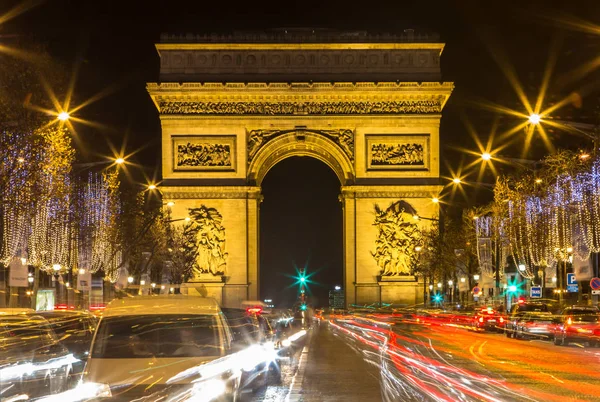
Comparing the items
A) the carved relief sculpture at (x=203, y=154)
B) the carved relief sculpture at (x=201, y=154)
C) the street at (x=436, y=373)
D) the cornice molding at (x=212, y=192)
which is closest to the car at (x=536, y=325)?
the street at (x=436, y=373)

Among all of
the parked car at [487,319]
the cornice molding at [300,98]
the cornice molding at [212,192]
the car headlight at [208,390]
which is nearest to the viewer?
the car headlight at [208,390]

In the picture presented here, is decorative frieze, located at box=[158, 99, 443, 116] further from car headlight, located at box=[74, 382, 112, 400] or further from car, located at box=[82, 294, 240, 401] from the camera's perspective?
A: car headlight, located at box=[74, 382, 112, 400]

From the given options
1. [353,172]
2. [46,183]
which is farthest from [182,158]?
[46,183]

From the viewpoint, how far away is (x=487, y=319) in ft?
154

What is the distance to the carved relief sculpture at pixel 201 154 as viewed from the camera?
6625 centimetres

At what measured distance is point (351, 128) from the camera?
67125 mm

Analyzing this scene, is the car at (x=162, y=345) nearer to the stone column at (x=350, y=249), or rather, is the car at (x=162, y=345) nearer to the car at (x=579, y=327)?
the car at (x=579, y=327)

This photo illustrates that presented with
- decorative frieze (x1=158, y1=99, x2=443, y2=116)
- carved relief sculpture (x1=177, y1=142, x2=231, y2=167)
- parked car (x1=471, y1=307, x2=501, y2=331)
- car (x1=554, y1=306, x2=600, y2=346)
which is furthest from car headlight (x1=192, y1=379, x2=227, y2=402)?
decorative frieze (x1=158, y1=99, x2=443, y2=116)

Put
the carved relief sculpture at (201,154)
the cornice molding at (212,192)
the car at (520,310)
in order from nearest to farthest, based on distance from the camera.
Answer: the car at (520,310), the cornice molding at (212,192), the carved relief sculpture at (201,154)

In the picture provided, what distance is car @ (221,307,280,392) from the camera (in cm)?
1731

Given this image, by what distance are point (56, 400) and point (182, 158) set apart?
188 ft

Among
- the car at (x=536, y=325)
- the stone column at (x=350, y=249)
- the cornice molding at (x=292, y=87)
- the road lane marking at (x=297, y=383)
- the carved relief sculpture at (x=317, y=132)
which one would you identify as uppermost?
the cornice molding at (x=292, y=87)

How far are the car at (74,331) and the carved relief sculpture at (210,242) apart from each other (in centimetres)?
4464

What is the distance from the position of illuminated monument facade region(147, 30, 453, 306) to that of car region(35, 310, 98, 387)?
45308 mm
